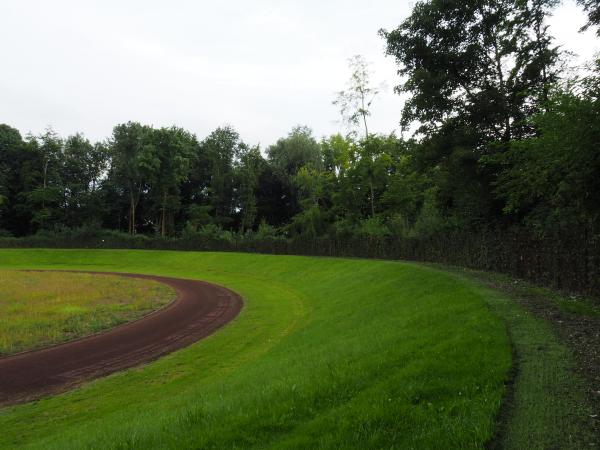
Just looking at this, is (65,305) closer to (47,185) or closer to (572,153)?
(572,153)

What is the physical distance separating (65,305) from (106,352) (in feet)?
32.3

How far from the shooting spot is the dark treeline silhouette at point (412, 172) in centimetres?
1492

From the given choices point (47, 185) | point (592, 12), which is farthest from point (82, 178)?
point (592, 12)

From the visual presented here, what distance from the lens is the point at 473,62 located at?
25.2m

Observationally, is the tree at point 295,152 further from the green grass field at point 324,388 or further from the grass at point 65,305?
the green grass field at point 324,388

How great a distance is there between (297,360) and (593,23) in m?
16.1

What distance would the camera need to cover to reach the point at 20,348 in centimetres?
1441

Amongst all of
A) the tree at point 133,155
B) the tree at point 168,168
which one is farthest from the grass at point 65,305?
the tree at point 168,168

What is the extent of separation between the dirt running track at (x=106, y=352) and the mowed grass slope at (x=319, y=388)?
0.87m

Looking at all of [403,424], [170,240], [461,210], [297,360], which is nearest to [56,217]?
[170,240]

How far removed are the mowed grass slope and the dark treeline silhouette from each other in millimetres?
4985

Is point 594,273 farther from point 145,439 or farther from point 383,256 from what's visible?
point 383,256

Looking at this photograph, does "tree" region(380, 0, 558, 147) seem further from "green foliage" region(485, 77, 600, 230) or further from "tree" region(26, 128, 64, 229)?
"tree" region(26, 128, 64, 229)

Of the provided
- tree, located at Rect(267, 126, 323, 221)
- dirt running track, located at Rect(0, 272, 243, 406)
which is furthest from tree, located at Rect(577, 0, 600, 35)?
tree, located at Rect(267, 126, 323, 221)
